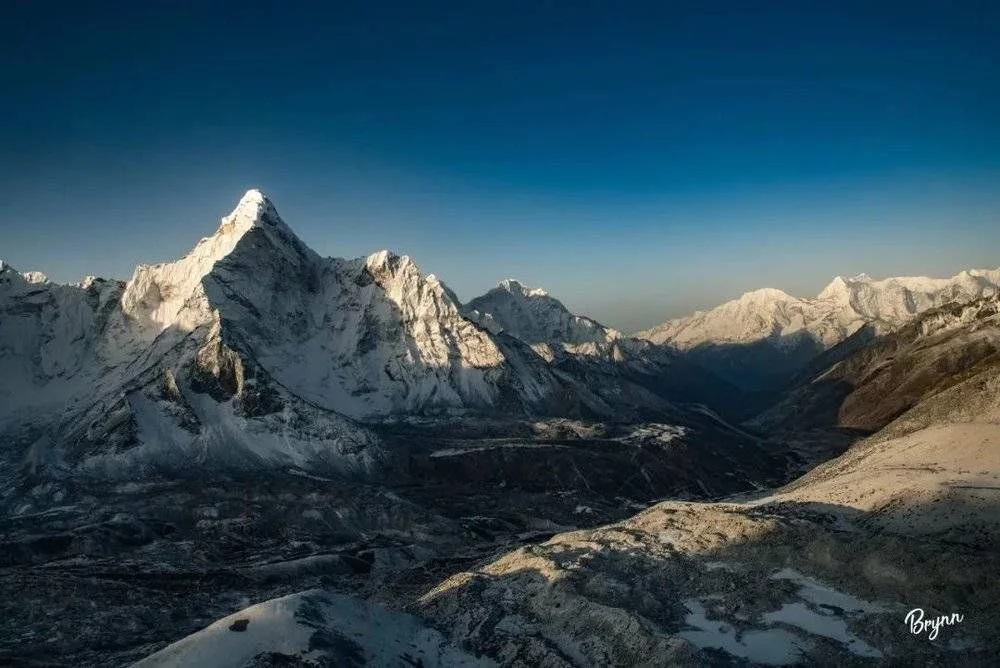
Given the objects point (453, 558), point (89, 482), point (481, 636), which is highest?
point (89, 482)

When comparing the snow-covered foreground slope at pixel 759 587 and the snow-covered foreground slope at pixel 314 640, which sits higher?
the snow-covered foreground slope at pixel 314 640

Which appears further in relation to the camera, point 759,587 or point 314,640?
point 759,587

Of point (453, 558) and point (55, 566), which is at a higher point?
point (55, 566)

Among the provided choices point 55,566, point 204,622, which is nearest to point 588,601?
point 204,622

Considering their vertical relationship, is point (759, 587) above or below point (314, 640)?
below

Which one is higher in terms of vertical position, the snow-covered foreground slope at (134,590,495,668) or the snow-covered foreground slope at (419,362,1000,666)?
the snow-covered foreground slope at (134,590,495,668)

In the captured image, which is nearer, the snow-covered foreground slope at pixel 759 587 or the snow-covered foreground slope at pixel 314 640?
the snow-covered foreground slope at pixel 314 640

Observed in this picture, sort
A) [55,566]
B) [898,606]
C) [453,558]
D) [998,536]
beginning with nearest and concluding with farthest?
[898,606] < [998,536] < [55,566] < [453,558]

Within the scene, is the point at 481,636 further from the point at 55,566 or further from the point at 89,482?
the point at 89,482
